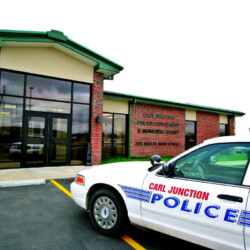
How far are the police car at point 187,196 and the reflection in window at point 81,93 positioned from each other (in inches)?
→ 286

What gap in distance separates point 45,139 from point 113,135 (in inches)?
211

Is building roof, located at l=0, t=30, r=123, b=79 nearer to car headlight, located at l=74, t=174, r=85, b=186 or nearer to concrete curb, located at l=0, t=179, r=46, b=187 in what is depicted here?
concrete curb, located at l=0, t=179, r=46, b=187

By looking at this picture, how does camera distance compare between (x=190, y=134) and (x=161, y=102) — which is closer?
(x=161, y=102)

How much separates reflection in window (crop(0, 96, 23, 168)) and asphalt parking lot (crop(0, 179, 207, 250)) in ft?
13.2

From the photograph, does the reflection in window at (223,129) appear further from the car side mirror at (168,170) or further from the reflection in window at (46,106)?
the car side mirror at (168,170)

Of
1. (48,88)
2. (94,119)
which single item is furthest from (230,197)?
(48,88)

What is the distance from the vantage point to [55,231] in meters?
3.39

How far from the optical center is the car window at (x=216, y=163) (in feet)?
8.10

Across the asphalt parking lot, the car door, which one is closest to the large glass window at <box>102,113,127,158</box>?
the asphalt parking lot

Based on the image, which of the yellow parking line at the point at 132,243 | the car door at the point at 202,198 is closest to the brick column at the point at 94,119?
the yellow parking line at the point at 132,243

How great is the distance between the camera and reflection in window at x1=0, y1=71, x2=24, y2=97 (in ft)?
27.7

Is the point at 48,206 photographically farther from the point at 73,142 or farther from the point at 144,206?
the point at 73,142

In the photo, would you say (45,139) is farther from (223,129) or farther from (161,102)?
(223,129)

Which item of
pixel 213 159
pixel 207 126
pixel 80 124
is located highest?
pixel 207 126
